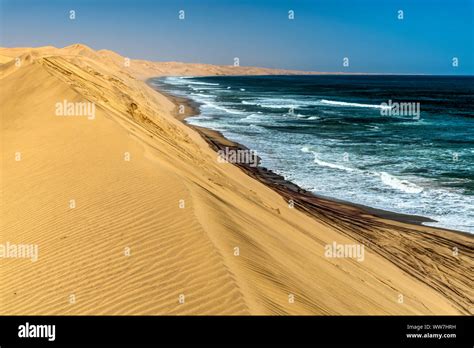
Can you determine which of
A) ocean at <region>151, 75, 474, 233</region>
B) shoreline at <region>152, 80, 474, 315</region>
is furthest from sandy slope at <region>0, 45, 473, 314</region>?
ocean at <region>151, 75, 474, 233</region>

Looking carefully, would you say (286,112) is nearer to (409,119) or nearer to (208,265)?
(409,119)

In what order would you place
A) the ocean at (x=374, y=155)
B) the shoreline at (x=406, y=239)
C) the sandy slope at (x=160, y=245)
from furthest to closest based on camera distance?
1. the ocean at (x=374, y=155)
2. the shoreline at (x=406, y=239)
3. the sandy slope at (x=160, y=245)

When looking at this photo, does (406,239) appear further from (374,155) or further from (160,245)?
(374,155)

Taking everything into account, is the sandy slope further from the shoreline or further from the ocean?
the ocean

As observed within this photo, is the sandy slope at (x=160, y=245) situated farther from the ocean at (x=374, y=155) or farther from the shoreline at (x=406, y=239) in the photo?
the ocean at (x=374, y=155)

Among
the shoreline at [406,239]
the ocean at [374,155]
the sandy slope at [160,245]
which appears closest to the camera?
the sandy slope at [160,245]

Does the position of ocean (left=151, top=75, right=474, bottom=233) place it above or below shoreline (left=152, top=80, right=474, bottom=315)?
above

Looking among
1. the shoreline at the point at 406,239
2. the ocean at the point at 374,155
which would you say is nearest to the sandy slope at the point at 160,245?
the shoreline at the point at 406,239
